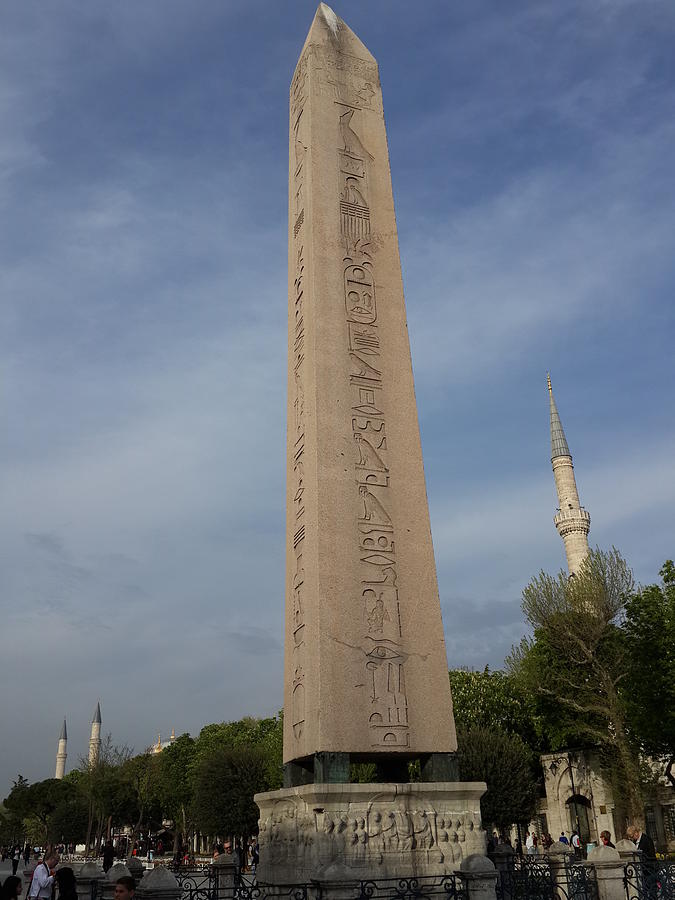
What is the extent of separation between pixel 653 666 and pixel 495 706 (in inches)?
418

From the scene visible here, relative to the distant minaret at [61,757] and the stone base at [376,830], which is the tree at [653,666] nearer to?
the stone base at [376,830]

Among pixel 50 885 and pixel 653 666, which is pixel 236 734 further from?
pixel 50 885

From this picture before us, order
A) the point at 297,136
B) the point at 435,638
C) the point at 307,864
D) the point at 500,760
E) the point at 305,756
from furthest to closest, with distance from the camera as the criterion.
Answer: the point at 500,760
the point at 297,136
the point at 435,638
the point at 305,756
the point at 307,864

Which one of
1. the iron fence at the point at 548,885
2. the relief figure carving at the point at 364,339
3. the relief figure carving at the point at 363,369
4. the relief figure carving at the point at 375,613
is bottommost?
the iron fence at the point at 548,885

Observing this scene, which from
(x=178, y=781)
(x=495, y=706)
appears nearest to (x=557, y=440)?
(x=495, y=706)

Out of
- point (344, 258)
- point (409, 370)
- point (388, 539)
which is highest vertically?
point (344, 258)

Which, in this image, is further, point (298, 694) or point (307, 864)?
point (298, 694)

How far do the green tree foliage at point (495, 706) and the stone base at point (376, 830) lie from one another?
25.1m

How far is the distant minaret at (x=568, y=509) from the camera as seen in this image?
4706 cm

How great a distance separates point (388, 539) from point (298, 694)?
6.68ft

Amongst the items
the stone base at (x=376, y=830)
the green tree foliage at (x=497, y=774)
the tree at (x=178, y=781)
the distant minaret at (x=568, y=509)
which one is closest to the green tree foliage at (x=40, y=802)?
the tree at (x=178, y=781)

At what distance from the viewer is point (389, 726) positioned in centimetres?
873

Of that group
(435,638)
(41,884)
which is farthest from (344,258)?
(41,884)

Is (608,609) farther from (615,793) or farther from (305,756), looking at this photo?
(305,756)
